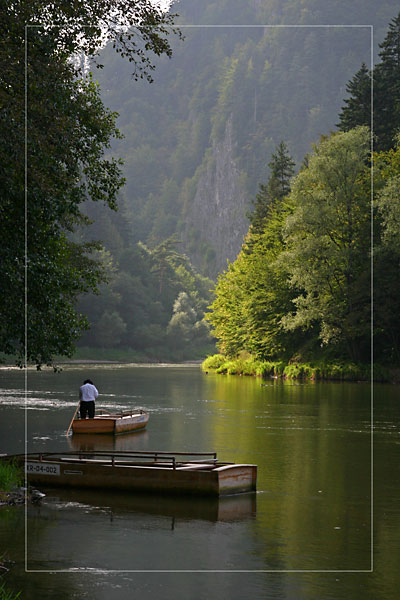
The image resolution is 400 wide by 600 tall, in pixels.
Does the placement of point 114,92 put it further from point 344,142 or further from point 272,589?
point 272,589

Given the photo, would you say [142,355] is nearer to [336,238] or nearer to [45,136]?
[336,238]

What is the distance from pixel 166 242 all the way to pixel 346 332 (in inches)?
4414

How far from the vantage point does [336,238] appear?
65250 millimetres

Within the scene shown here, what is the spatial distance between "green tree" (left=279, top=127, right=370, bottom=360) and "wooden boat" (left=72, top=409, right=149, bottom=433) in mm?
33443

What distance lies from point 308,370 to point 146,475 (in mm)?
48433

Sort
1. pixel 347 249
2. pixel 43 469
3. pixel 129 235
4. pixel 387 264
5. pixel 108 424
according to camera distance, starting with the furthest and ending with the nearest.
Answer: pixel 129 235, pixel 347 249, pixel 387 264, pixel 108 424, pixel 43 469

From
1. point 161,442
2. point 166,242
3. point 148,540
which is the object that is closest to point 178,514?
point 148,540

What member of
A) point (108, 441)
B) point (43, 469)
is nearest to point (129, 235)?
point (108, 441)

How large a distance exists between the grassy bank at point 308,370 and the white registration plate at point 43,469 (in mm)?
44858

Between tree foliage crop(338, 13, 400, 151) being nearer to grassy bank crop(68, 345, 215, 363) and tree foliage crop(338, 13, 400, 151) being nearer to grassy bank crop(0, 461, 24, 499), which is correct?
grassy bank crop(0, 461, 24, 499)

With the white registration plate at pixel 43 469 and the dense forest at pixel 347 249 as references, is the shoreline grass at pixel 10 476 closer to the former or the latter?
the white registration plate at pixel 43 469

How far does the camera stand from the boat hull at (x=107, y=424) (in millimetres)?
29875

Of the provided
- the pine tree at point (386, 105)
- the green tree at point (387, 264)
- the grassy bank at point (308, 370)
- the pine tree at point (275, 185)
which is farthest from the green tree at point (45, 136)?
the pine tree at point (275, 185)

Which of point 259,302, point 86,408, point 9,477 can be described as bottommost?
point 9,477
